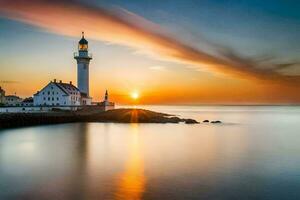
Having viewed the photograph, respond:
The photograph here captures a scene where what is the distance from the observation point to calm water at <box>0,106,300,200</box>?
43.8 ft

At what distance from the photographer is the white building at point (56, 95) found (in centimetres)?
5488

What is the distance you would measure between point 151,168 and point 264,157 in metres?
9.26

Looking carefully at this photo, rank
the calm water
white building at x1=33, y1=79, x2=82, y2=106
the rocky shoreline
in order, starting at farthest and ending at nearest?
white building at x1=33, y1=79, x2=82, y2=106, the rocky shoreline, the calm water

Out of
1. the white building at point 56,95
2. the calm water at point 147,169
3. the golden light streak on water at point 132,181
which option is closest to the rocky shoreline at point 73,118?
the white building at point 56,95

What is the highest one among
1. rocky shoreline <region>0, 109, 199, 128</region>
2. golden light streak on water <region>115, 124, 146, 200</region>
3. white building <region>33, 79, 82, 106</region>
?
white building <region>33, 79, 82, 106</region>

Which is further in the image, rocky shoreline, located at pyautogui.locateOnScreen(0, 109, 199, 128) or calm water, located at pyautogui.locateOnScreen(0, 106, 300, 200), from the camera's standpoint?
rocky shoreline, located at pyautogui.locateOnScreen(0, 109, 199, 128)

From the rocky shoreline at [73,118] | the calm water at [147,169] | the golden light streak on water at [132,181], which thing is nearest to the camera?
the golden light streak on water at [132,181]

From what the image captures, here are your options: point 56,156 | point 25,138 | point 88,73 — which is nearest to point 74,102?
point 88,73

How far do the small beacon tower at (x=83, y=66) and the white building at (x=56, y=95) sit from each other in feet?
6.92

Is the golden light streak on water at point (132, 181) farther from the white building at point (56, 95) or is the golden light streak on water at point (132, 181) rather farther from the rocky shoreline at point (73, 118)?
the white building at point (56, 95)

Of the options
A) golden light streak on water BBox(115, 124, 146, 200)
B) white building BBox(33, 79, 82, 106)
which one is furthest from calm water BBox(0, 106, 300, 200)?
white building BBox(33, 79, 82, 106)

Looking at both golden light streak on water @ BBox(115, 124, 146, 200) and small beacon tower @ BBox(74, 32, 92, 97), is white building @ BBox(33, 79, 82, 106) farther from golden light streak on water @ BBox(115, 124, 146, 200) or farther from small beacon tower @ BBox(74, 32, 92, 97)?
golden light streak on water @ BBox(115, 124, 146, 200)

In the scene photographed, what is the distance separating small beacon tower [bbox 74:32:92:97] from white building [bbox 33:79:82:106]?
2.11m

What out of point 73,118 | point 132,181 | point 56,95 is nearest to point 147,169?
point 132,181
